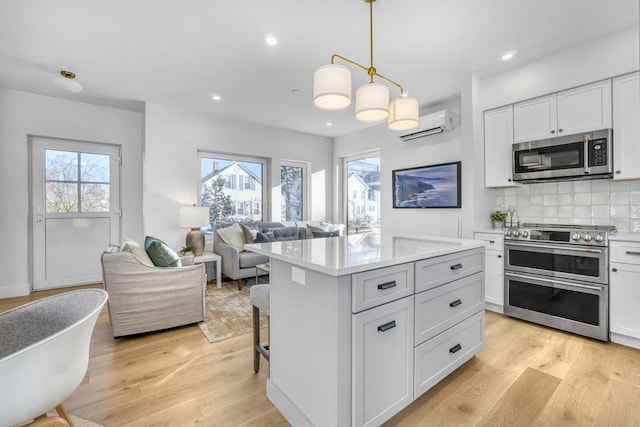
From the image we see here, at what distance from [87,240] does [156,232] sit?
3.49ft

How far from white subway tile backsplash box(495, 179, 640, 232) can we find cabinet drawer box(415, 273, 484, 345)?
1.77 meters

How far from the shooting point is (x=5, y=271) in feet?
12.2

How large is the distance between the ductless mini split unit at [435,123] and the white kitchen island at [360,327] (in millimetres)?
2605

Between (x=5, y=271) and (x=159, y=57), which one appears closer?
(x=159, y=57)

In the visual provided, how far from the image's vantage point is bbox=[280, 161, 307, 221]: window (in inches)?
229

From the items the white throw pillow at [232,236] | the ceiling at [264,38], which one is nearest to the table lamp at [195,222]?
the white throw pillow at [232,236]

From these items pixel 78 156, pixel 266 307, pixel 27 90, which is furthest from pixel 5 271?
pixel 266 307

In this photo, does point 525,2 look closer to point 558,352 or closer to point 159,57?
point 558,352

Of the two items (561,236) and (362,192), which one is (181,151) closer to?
(362,192)

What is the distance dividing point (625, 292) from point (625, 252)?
328 mm

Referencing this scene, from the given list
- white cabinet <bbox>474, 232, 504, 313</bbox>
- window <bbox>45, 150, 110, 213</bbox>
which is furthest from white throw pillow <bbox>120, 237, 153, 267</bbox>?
white cabinet <bbox>474, 232, 504, 313</bbox>

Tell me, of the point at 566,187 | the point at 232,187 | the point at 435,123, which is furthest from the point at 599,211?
the point at 232,187

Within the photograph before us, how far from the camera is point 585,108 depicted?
2.70m

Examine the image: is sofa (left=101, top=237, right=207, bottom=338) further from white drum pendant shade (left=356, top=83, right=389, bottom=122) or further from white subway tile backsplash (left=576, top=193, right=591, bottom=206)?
white subway tile backsplash (left=576, top=193, right=591, bottom=206)
